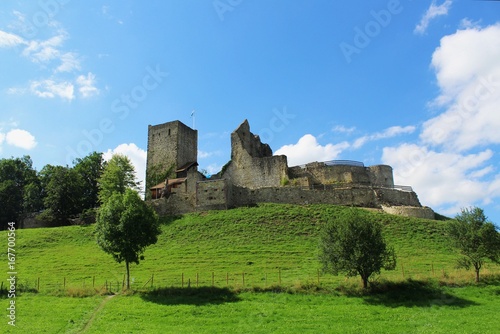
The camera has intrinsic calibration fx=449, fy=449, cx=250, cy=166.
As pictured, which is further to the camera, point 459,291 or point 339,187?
point 339,187

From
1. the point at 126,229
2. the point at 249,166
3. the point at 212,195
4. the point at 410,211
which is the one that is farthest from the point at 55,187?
the point at 410,211

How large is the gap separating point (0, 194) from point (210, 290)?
5018cm

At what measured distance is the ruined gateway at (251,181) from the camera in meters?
51.4

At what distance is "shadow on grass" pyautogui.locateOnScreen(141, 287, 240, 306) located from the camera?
25594mm

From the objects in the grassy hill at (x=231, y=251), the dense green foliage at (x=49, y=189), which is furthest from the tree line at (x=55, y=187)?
the grassy hill at (x=231, y=251)

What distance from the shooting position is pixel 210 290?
27.2 metres

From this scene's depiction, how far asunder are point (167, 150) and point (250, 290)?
45.7 meters

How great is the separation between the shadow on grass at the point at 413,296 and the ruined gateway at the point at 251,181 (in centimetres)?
2274

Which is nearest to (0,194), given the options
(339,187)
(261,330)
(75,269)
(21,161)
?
(21,161)

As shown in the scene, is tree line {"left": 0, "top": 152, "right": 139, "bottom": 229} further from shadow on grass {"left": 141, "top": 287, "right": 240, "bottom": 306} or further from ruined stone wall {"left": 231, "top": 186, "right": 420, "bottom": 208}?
shadow on grass {"left": 141, "top": 287, "right": 240, "bottom": 306}

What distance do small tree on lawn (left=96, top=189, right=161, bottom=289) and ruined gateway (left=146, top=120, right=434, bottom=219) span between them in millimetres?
20180

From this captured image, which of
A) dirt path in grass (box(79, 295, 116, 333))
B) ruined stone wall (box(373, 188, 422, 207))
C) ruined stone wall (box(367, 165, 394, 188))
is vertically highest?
ruined stone wall (box(367, 165, 394, 188))

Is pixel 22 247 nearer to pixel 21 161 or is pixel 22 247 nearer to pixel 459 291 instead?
pixel 21 161

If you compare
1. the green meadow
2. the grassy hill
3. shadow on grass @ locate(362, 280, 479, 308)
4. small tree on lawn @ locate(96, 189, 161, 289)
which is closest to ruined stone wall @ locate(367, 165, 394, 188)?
the grassy hill
